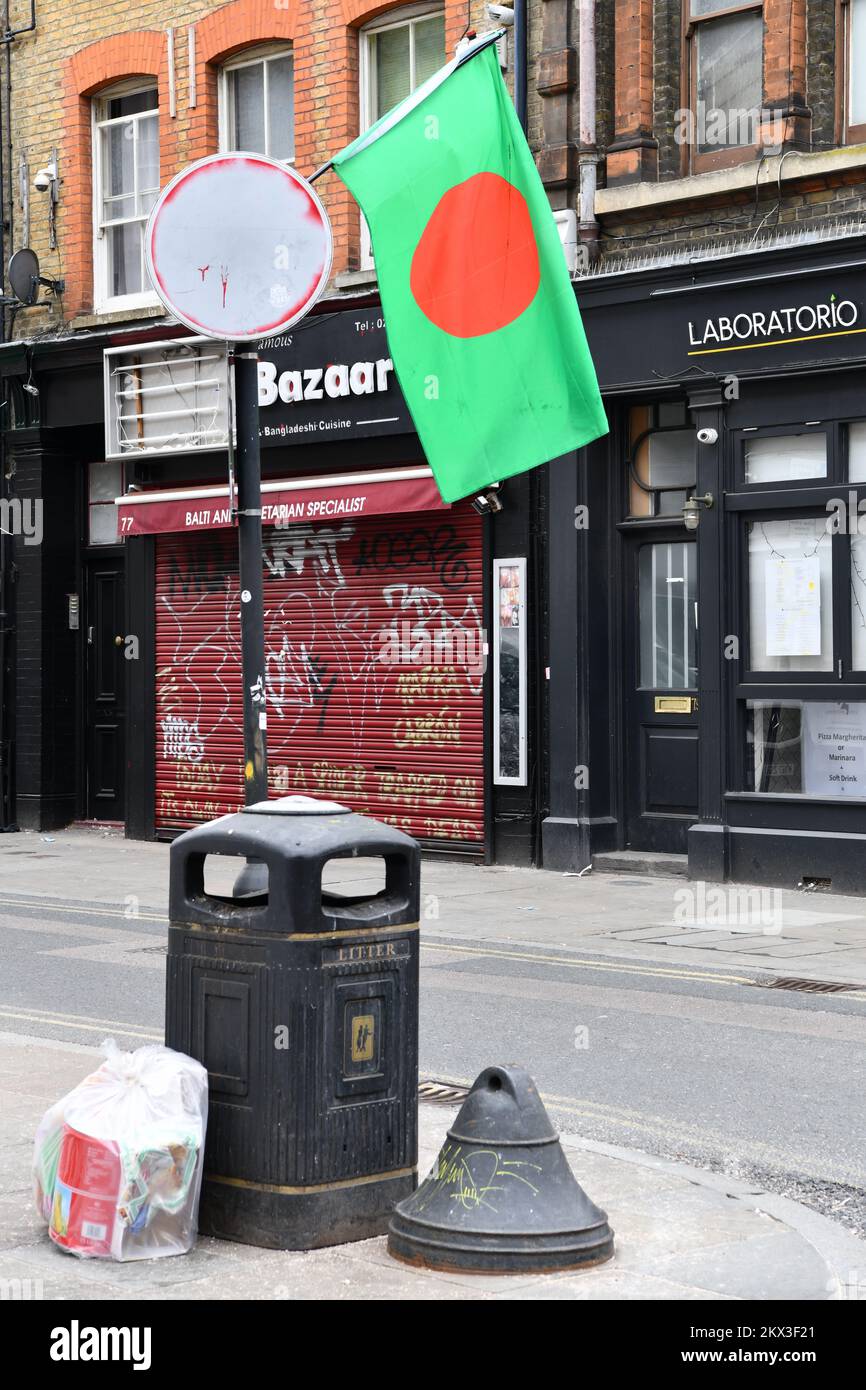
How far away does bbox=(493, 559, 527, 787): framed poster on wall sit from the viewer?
15859 millimetres

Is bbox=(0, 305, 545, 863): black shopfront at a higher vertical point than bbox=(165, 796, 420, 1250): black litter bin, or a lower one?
higher

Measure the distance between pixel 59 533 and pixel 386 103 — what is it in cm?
589

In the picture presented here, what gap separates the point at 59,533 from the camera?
1978 cm

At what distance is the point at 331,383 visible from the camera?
16.9 metres

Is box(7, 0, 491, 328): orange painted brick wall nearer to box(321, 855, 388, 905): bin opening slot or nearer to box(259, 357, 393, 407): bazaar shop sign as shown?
box(259, 357, 393, 407): bazaar shop sign

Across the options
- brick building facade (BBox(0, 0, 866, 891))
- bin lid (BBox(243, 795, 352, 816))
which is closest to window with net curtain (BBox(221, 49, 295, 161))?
brick building facade (BBox(0, 0, 866, 891))

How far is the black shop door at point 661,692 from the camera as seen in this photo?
15.3 metres

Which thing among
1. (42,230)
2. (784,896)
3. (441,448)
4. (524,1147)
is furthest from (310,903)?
(42,230)

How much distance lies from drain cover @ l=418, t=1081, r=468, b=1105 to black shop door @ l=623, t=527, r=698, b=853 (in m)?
7.81

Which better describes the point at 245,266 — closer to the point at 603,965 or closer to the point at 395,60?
the point at 603,965

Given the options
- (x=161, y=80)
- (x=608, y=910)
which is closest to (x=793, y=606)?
(x=608, y=910)

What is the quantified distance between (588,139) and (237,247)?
906 centimetres
